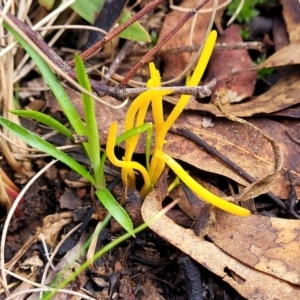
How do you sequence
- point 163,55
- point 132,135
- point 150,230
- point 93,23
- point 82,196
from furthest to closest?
point 163,55 → point 93,23 → point 82,196 → point 150,230 → point 132,135

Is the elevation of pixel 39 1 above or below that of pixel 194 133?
above

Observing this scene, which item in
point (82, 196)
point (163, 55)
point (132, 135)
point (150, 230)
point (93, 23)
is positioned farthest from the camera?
point (163, 55)

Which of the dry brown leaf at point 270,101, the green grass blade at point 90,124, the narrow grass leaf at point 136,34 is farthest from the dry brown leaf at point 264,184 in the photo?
the narrow grass leaf at point 136,34

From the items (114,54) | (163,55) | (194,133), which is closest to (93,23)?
(114,54)

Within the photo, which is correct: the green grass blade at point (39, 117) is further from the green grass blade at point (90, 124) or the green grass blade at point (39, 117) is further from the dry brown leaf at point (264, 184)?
the dry brown leaf at point (264, 184)

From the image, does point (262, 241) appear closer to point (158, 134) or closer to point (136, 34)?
point (158, 134)

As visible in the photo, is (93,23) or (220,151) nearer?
(220,151)

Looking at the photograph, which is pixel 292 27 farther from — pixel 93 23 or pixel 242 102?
pixel 93 23

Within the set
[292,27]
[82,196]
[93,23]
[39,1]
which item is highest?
[39,1]
